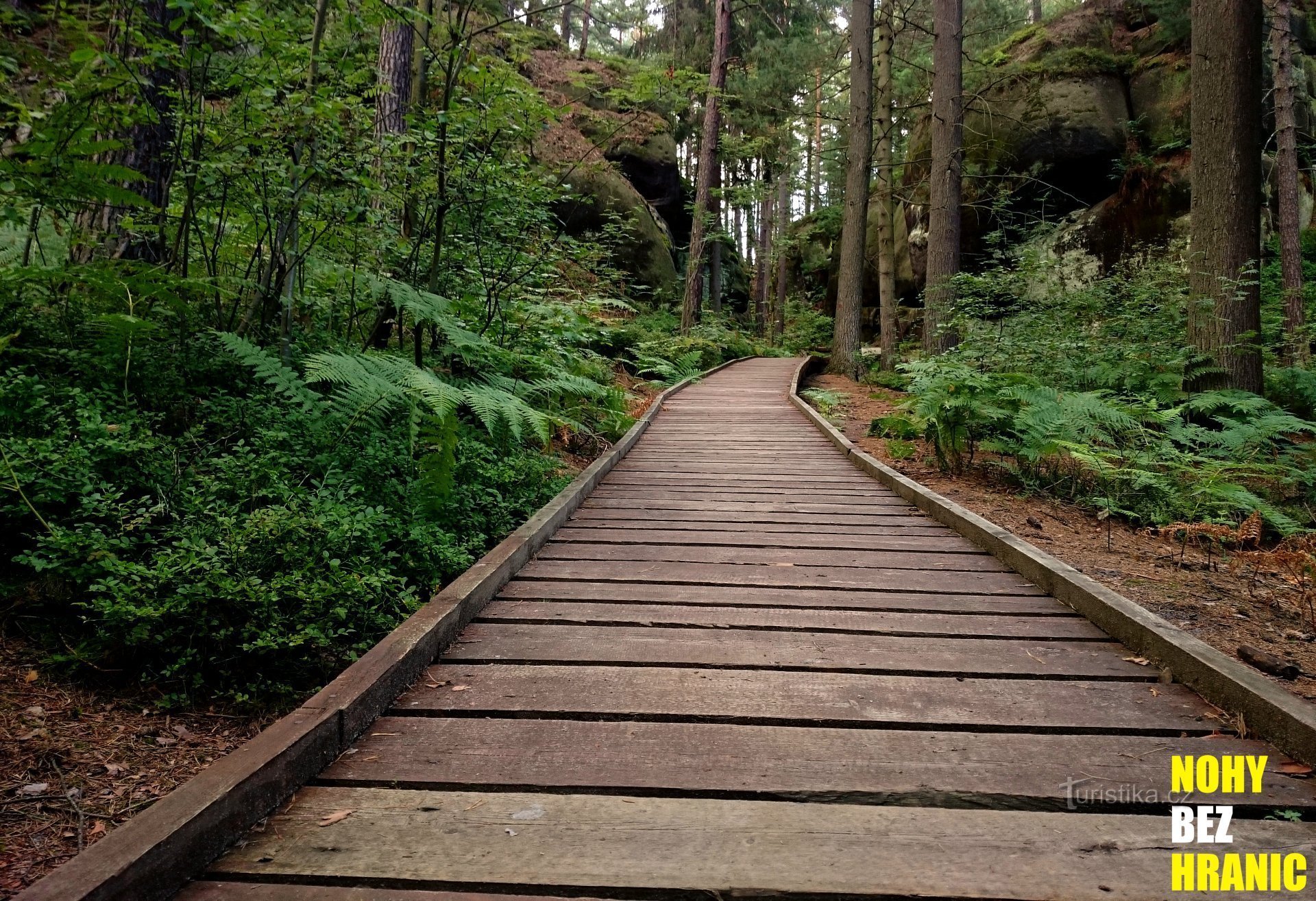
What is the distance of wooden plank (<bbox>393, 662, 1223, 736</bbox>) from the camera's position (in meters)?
2.19

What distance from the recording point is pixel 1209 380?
24.4 feet

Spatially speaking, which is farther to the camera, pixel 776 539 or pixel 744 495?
pixel 744 495

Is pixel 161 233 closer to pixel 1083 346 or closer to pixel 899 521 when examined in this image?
pixel 899 521

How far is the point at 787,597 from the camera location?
333 cm

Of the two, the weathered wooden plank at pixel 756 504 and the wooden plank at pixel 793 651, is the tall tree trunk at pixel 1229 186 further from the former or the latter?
the wooden plank at pixel 793 651

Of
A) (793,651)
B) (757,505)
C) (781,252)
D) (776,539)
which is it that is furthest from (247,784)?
(781,252)

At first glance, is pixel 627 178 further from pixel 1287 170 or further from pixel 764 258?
pixel 1287 170

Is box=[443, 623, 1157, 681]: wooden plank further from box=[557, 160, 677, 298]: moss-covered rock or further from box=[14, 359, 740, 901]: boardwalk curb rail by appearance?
box=[557, 160, 677, 298]: moss-covered rock

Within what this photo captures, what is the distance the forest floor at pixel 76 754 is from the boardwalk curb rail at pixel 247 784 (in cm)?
48

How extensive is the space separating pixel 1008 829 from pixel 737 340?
19.9m

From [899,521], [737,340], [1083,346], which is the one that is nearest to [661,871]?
[899,521]

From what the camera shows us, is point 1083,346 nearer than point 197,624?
No

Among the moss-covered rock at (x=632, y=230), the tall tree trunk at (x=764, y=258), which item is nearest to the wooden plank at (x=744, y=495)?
the moss-covered rock at (x=632, y=230)

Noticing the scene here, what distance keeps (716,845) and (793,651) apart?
1.16 meters
